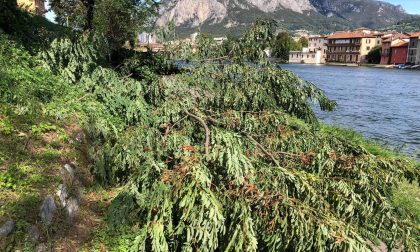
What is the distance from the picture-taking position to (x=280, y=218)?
3180 millimetres

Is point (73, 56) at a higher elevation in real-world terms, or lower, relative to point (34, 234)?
higher

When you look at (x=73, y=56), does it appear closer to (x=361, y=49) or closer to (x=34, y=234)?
(x=34, y=234)

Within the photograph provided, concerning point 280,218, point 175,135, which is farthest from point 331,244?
point 175,135

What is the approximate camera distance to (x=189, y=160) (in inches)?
133

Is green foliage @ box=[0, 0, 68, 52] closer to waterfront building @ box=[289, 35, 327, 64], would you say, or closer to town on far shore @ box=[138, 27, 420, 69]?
town on far shore @ box=[138, 27, 420, 69]

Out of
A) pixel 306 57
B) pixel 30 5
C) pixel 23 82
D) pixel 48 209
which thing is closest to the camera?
pixel 48 209

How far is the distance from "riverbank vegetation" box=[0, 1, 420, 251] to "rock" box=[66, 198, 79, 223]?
0.10 metres

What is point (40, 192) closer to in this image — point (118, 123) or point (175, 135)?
point (175, 135)

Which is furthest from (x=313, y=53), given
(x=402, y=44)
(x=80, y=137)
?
(x=80, y=137)

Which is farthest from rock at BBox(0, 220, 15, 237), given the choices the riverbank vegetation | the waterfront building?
the waterfront building

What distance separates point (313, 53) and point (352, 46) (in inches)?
554

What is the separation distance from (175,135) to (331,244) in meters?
2.43

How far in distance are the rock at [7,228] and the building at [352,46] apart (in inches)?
4692

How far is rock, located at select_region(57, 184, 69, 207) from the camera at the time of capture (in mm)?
4852
